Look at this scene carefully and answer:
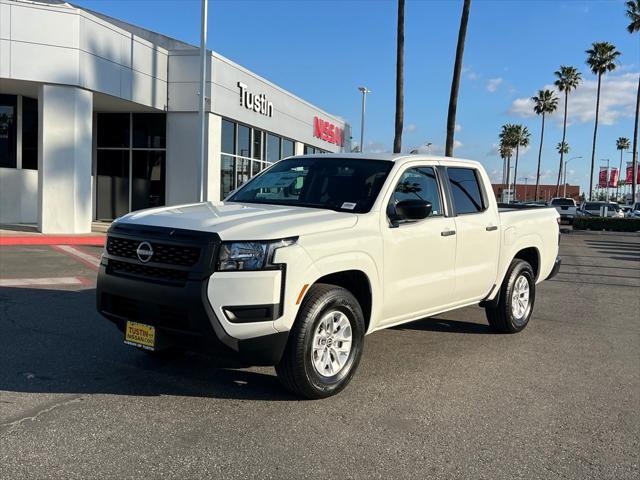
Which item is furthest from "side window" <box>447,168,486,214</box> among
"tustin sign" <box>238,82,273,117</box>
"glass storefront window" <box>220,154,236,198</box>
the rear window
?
the rear window

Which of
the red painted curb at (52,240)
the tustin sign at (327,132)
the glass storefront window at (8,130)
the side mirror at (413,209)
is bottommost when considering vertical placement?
the red painted curb at (52,240)

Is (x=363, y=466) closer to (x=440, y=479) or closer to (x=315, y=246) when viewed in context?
(x=440, y=479)

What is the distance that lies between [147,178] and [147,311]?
17.6 m

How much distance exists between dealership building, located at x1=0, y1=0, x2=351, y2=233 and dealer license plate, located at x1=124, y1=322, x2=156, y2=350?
13.3m

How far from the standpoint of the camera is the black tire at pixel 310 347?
4.40 meters

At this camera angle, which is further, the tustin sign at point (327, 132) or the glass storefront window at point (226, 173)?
the tustin sign at point (327, 132)

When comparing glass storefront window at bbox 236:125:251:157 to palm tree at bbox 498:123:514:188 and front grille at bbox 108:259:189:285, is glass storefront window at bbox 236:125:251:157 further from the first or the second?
palm tree at bbox 498:123:514:188

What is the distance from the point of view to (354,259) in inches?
189

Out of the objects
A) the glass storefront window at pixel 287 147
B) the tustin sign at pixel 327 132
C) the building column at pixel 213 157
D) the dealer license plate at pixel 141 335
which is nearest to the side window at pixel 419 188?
the dealer license plate at pixel 141 335

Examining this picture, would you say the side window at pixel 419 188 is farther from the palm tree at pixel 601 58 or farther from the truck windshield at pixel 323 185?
the palm tree at pixel 601 58

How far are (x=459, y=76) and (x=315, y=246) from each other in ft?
70.0

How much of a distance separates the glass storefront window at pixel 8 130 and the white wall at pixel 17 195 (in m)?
0.38

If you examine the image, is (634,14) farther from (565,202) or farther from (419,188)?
(419,188)

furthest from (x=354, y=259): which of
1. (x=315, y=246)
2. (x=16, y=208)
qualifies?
(x=16, y=208)
